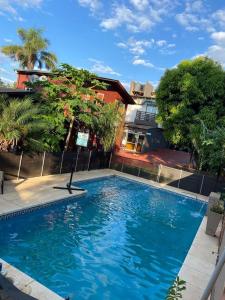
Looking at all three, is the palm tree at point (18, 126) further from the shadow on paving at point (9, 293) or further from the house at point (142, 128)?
the house at point (142, 128)

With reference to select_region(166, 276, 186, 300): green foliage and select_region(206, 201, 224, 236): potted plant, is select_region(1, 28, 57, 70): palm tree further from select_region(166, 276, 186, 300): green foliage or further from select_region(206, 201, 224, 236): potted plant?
select_region(166, 276, 186, 300): green foliage

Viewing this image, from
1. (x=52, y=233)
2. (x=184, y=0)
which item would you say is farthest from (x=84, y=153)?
(x=184, y=0)

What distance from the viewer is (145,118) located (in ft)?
124

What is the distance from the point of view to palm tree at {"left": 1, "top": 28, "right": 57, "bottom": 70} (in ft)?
131

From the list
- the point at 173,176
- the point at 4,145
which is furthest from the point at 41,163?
the point at 173,176

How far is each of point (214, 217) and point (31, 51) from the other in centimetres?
3699

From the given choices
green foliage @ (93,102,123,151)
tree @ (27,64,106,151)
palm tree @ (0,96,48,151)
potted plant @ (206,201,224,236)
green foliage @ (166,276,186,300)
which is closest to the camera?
green foliage @ (166,276,186,300)

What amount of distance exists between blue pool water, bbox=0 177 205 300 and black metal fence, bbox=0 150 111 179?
2.82m

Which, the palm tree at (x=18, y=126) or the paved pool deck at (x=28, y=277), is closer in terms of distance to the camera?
the paved pool deck at (x=28, y=277)

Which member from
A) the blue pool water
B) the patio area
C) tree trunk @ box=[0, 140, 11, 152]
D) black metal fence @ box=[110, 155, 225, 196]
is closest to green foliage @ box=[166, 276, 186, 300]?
the blue pool water

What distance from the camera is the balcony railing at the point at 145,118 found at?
37.4 meters

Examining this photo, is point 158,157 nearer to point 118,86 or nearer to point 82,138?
point 118,86

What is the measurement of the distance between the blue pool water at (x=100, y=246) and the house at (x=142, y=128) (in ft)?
67.6

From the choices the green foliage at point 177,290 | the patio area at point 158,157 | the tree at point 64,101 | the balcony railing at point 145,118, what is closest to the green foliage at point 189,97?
the patio area at point 158,157
